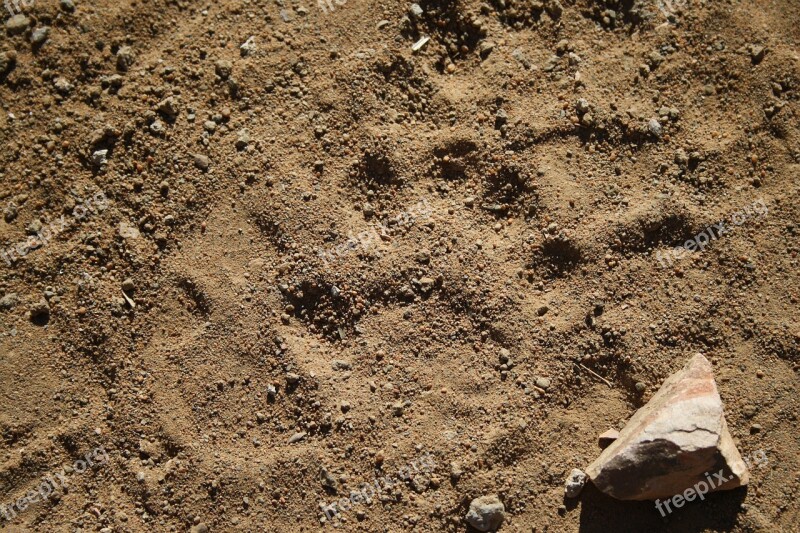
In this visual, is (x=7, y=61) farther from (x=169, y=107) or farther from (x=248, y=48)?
(x=248, y=48)

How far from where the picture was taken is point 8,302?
3086 millimetres

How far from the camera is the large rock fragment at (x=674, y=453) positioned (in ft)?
8.53

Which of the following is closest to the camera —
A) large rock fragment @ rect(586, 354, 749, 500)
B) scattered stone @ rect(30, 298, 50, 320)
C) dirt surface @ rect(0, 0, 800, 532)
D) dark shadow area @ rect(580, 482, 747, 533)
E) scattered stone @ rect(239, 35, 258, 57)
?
large rock fragment @ rect(586, 354, 749, 500)

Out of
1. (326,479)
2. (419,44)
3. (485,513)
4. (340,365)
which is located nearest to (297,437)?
(326,479)

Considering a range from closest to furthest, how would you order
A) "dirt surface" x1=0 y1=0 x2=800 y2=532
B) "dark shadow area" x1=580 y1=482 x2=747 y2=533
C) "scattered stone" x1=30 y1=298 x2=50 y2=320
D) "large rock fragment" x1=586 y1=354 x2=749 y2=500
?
"large rock fragment" x1=586 y1=354 x2=749 y2=500 → "dark shadow area" x1=580 y1=482 x2=747 y2=533 → "dirt surface" x1=0 y1=0 x2=800 y2=532 → "scattered stone" x1=30 y1=298 x2=50 y2=320

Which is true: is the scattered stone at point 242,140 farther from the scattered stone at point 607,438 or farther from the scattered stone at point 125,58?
the scattered stone at point 607,438

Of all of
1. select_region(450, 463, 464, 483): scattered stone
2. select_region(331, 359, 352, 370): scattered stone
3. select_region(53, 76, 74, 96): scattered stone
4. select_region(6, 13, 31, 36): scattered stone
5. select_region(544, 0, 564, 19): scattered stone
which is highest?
select_region(544, 0, 564, 19): scattered stone

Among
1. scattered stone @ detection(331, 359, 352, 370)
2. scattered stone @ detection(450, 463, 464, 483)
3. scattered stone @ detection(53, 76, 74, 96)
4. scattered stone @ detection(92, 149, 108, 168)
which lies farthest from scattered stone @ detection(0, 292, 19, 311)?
scattered stone @ detection(450, 463, 464, 483)

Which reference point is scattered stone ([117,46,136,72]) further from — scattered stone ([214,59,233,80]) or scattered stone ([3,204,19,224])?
scattered stone ([3,204,19,224])

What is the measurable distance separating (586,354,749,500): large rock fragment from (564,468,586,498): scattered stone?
0.08 m

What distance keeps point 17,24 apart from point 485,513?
10.6 feet

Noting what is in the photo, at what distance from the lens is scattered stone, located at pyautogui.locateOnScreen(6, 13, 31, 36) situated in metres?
3.19

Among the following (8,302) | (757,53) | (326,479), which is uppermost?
(757,53)

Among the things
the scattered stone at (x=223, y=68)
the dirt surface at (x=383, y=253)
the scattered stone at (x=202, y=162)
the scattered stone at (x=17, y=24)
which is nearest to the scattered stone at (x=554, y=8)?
the dirt surface at (x=383, y=253)
